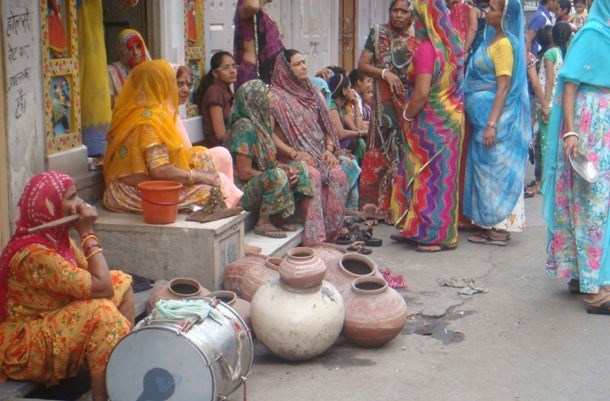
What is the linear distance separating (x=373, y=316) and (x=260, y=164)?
2.11 m

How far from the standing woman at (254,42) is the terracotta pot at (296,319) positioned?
3506 mm

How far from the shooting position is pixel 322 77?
9.40 metres

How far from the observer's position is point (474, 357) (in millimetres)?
5453

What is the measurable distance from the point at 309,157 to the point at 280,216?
502 mm

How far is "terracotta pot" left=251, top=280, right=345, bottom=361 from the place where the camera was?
5.08 m

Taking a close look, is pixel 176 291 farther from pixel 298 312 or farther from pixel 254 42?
pixel 254 42

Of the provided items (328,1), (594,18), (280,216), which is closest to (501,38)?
(594,18)

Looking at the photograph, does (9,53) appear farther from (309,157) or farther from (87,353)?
(309,157)

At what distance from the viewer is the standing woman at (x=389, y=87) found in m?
8.16

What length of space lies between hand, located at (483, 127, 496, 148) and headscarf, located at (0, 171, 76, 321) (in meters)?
4.13

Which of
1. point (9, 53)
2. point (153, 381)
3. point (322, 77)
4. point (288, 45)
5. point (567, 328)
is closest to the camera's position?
point (153, 381)

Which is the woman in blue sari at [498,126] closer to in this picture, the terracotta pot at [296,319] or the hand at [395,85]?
the hand at [395,85]

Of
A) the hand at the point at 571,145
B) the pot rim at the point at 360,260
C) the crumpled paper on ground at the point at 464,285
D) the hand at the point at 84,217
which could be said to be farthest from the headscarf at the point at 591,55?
the hand at the point at 84,217

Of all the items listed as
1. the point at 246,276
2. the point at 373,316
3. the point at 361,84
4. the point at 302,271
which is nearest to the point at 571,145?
the point at 373,316
